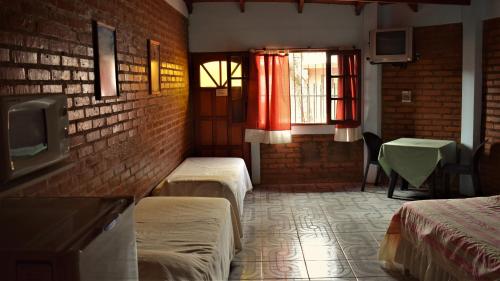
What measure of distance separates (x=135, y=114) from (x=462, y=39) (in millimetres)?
4500

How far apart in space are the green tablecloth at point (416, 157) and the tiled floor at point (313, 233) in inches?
16.1

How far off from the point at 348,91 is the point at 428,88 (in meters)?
1.08

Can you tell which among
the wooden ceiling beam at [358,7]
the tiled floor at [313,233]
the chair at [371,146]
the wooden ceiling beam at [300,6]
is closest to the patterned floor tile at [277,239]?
the tiled floor at [313,233]

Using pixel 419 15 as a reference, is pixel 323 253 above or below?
below

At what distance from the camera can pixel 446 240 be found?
122 inches

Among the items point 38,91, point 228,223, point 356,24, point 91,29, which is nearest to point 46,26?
point 38,91

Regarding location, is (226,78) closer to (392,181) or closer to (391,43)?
(391,43)

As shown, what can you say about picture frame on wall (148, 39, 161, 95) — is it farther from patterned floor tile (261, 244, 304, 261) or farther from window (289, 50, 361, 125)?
window (289, 50, 361, 125)

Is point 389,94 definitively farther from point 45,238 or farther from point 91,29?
point 45,238

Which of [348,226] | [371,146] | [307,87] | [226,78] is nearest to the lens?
[348,226]

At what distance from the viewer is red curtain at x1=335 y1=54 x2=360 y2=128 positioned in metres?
6.89

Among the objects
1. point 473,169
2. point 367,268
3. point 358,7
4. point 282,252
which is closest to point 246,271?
point 282,252

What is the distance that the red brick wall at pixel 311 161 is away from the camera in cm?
718

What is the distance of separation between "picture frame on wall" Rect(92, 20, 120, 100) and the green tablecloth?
150 inches
